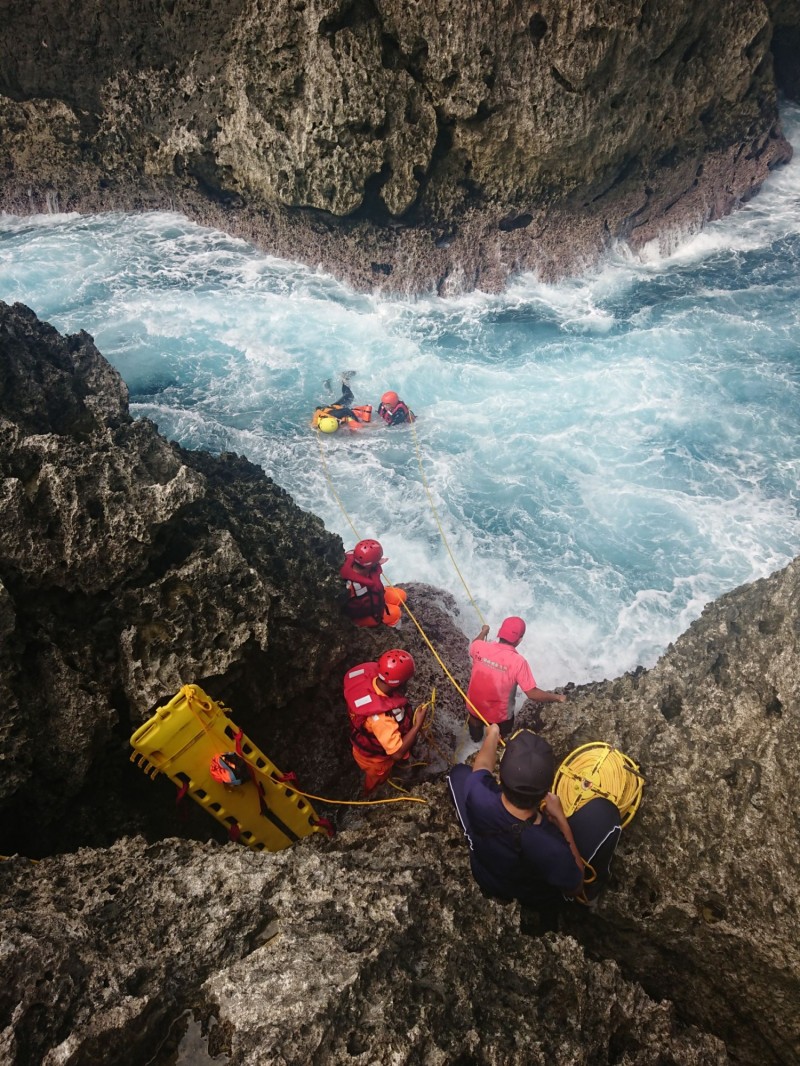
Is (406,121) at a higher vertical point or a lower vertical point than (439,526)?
higher

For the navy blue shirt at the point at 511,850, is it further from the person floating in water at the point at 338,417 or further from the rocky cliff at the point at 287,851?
the person floating in water at the point at 338,417

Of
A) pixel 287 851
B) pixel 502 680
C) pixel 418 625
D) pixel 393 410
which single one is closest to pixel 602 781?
pixel 502 680

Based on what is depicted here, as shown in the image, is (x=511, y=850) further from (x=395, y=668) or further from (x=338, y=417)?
(x=338, y=417)

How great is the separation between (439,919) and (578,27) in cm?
1695

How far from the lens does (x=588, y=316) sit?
54.1 feet

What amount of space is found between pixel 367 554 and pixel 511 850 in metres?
3.79

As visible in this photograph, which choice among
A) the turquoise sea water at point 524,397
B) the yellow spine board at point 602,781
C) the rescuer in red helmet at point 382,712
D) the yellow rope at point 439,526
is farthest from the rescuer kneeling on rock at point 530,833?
the yellow rope at point 439,526

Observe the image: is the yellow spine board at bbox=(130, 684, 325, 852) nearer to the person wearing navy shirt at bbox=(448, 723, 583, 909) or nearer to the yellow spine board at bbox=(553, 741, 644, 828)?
the person wearing navy shirt at bbox=(448, 723, 583, 909)

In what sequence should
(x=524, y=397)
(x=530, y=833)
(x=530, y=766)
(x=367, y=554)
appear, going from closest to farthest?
(x=530, y=766)
(x=530, y=833)
(x=367, y=554)
(x=524, y=397)

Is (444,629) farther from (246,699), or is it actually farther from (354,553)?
(246,699)

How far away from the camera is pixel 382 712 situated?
16.3ft

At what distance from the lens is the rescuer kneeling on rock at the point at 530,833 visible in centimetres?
315

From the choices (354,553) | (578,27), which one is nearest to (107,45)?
(578,27)

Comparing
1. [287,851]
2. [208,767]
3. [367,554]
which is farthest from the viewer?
[367,554]
